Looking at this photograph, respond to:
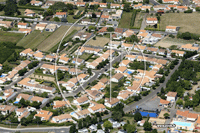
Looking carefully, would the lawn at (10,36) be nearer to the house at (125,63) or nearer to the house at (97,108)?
the house at (125,63)

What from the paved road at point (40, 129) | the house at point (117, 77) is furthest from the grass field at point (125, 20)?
the paved road at point (40, 129)

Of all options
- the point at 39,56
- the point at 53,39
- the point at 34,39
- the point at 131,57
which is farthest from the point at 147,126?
the point at 34,39

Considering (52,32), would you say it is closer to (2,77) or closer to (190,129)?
(2,77)

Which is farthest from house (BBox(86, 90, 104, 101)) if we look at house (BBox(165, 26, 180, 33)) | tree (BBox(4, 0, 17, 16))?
tree (BBox(4, 0, 17, 16))

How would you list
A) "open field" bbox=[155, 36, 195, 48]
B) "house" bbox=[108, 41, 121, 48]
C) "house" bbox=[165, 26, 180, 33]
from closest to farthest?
"house" bbox=[108, 41, 121, 48] → "open field" bbox=[155, 36, 195, 48] → "house" bbox=[165, 26, 180, 33]

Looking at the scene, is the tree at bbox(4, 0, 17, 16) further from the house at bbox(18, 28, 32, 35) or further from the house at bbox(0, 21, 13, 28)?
the house at bbox(18, 28, 32, 35)
